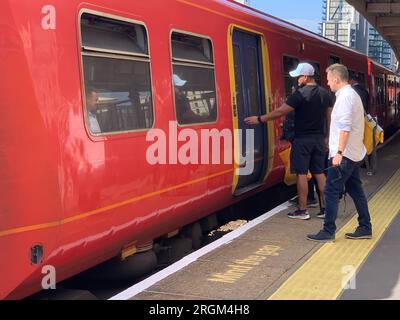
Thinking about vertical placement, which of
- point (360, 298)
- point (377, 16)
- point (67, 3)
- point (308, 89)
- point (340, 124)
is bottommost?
point (360, 298)

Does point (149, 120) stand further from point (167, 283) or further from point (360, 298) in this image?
point (360, 298)

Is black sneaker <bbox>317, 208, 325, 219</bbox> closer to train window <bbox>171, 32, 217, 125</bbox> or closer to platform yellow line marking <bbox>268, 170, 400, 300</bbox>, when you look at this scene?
platform yellow line marking <bbox>268, 170, 400, 300</bbox>

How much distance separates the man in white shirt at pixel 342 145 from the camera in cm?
509

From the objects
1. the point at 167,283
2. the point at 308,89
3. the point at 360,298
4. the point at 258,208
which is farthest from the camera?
the point at 258,208

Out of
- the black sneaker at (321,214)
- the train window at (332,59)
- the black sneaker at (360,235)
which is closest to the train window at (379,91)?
the train window at (332,59)

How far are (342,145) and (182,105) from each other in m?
1.54

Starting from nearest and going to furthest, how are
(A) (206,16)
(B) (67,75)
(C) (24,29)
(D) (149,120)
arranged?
(C) (24,29), (B) (67,75), (D) (149,120), (A) (206,16)

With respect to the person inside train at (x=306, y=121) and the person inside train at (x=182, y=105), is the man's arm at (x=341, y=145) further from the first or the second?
the person inside train at (x=182, y=105)

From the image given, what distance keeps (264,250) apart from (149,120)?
170 centimetres

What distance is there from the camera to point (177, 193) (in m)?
4.99

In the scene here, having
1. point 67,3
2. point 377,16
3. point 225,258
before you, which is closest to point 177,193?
point 225,258

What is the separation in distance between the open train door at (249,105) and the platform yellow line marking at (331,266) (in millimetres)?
1353

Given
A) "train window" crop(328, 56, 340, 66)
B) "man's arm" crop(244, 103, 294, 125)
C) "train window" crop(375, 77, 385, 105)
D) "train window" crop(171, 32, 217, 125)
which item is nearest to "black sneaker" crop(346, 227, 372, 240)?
"man's arm" crop(244, 103, 294, 125)

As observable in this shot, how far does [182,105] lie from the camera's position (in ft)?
16.9
